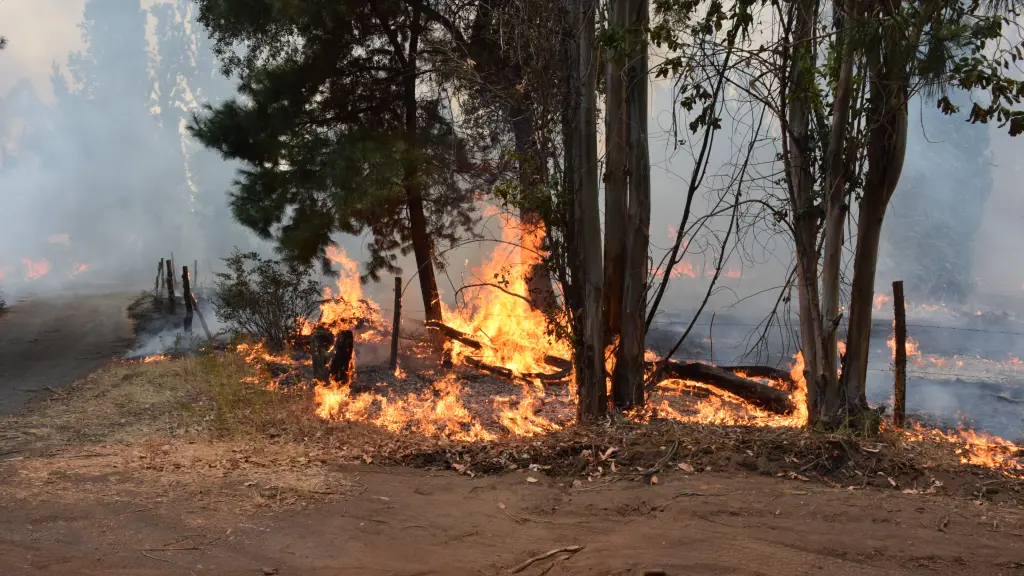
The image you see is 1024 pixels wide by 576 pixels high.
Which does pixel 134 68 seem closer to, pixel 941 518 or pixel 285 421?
pixel 285 421

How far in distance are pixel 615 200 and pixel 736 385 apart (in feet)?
14.1

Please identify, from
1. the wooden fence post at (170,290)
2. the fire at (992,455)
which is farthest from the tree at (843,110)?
the wooden fence post at (170,290)

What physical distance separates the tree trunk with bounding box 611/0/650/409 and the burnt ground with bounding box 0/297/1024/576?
1.21 meters

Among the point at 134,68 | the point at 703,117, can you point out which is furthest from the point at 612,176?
the point at 134,68

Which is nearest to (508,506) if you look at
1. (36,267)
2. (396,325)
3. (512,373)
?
(512,373)

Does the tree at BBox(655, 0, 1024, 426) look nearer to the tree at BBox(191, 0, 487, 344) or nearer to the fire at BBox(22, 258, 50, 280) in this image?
the tree at BBox(191, 0, 487, 344)

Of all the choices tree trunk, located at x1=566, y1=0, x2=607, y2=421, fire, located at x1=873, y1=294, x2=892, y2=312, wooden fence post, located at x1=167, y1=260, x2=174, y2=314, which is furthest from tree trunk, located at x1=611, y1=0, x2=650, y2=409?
fire, located at x1=873, y1=294, x2=892, y2=312

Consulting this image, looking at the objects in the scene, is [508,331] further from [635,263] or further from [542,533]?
[542,533]

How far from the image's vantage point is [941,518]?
4188 mm

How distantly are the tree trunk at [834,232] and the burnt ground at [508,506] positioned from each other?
0.97m

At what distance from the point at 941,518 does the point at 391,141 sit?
10558 mm

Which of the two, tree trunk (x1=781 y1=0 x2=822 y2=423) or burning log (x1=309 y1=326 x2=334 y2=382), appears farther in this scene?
burning log (x1=309 y1=326 x2=334 y2=382)

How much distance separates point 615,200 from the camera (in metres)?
7.80

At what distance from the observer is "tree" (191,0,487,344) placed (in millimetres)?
12484
